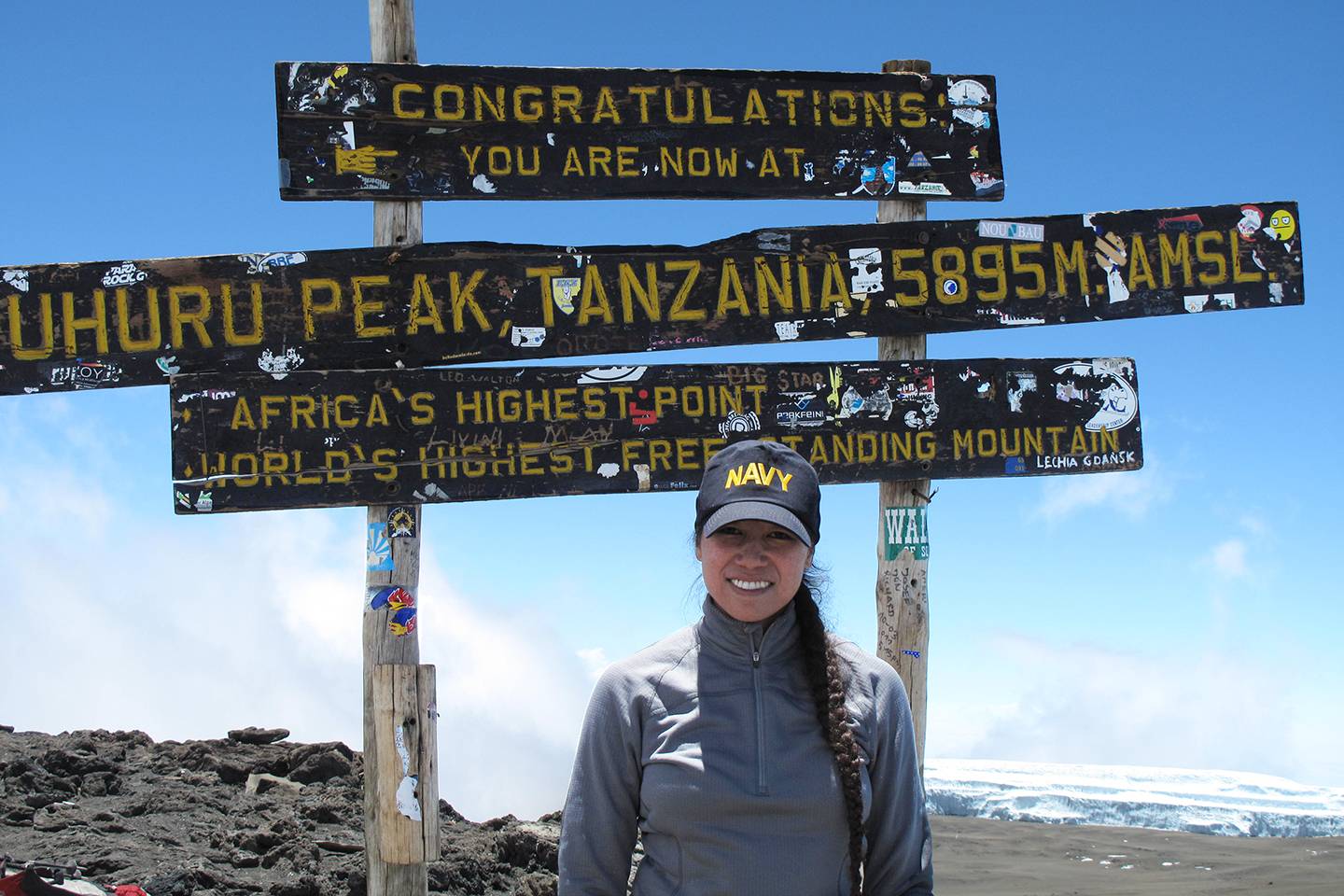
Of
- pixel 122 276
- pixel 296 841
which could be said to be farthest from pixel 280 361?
pixel 296 841

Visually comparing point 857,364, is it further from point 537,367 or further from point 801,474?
point 801,474

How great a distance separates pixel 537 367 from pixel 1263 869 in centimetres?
811

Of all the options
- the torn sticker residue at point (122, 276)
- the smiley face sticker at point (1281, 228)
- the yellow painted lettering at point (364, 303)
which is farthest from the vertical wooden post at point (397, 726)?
the smiley face sticker at point (1281, 228)

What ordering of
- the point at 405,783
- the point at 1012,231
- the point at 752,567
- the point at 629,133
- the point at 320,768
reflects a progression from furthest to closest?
the point at 320,768, the point at 1012,231, the point at 629,133, the point at 405,783, the point at 752,567

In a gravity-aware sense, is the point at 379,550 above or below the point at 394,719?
above

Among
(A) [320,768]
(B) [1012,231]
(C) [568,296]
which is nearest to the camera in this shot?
(C) [568,296]

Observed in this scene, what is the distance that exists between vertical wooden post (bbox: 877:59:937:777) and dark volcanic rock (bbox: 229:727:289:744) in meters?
6.91

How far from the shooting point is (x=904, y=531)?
731 centimetres

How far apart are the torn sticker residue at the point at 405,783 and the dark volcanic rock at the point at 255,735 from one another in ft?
18.3

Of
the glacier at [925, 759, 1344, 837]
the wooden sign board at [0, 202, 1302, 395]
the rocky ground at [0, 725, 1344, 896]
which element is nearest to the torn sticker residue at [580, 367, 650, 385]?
the wooden sign board at [0, 202, 1302, 395]

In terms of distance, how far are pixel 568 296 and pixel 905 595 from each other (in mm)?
2688

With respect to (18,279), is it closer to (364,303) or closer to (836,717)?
(364,303)

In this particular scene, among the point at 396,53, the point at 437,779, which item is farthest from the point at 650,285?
the point at 437,779

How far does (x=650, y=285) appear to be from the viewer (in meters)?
7.09
